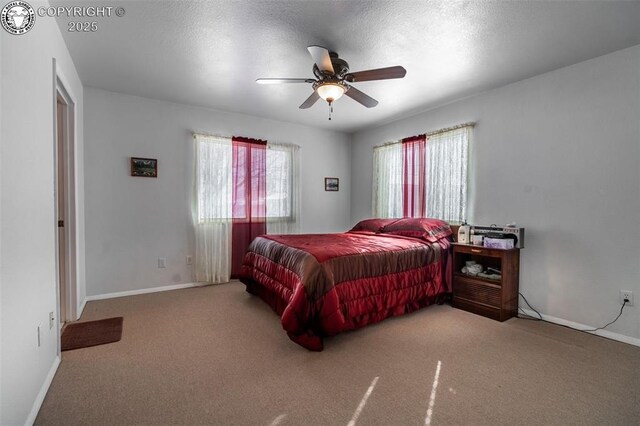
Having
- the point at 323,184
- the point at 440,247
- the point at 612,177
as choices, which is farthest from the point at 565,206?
the point at 323,184

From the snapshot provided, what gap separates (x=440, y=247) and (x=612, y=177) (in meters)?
1.61

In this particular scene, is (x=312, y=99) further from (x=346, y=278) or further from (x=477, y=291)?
(x=477, y=291)

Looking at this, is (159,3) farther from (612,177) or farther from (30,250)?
(612,177)

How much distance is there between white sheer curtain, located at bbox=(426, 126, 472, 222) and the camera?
3805mm

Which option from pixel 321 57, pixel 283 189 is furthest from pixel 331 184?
pixel 321 57

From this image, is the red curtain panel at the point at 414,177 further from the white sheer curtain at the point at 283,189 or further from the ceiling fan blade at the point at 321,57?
the ceiling fan blade at the point at 321,57

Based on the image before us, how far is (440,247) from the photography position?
3.50 meters

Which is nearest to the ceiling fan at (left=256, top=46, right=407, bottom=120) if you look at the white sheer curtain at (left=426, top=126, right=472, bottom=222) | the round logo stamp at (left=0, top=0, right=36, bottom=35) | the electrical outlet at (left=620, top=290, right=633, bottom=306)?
the round logo stamp at (left=0, top=0, right=36, bottom=35)

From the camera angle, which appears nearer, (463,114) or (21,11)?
(21,11)

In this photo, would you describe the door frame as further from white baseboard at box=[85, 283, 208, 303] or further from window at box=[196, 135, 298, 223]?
window at box=[196, 135, 298, 223]

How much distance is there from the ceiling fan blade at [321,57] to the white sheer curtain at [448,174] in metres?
2.17

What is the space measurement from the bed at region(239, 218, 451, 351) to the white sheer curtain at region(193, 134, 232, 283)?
0.76 meters

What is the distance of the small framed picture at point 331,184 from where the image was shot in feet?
18.0

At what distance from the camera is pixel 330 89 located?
2609 millimetres
